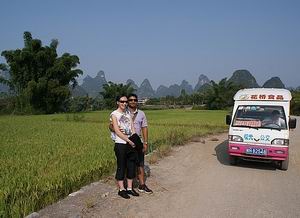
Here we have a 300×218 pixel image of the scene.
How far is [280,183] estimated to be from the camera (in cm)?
785

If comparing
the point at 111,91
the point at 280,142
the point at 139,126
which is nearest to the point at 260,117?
the point at 280,142

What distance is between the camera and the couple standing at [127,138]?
608cm

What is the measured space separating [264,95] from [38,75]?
37164 millimetres

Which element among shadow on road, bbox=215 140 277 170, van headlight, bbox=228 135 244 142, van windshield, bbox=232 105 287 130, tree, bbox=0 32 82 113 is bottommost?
shadow on road, bbox=215 140 277 170

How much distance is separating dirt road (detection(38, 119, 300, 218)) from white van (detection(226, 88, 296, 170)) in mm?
482

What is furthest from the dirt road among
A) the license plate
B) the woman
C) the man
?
the license plate

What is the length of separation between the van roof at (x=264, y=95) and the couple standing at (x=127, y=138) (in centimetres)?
457

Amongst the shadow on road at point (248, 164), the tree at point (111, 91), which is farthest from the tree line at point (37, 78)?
the shadow on road at point (248, 164)

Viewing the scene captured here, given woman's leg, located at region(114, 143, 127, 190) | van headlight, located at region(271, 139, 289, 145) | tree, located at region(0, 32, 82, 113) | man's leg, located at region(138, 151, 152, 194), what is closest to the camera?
woman's leg, located at region(114, 143, 127, 190)

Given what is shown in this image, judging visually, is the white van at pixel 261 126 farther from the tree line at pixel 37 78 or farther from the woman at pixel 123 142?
the tree line at pixel 37 78

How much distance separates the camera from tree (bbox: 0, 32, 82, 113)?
41.2m

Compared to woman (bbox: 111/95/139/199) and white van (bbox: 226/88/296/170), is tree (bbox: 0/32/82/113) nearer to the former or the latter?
white van (bbox: 226/88/296/170)

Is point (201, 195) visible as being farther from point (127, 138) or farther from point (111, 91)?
point (111, 91)

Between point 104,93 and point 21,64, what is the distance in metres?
22.1
